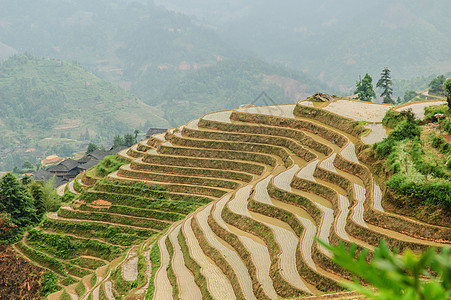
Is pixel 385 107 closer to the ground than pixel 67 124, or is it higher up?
higher up

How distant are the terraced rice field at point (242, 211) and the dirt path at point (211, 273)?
0.18 feet

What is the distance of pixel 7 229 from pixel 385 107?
1296 inches

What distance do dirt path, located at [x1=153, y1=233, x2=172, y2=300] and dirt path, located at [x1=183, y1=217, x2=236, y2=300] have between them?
155 centimetres

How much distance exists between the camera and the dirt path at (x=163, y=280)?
75.7 feet

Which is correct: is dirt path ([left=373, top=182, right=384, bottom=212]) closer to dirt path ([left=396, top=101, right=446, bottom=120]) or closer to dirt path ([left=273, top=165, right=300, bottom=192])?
dirt path ([left=273, top=165, right=300, bottom=192])

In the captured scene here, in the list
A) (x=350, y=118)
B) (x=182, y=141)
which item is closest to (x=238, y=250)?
(x=350, y=118)

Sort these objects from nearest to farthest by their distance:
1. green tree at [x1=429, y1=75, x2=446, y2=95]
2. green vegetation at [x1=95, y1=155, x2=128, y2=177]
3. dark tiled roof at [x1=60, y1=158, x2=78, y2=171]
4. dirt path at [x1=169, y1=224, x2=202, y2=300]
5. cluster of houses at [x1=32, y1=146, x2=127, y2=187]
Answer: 1. dirt path at [x1=169, y1=224, x2=202, y2=300]
2. green vegetation at [x1=95, y1=155, x2=128, y2=177]
3. green tree at [x1=429, y1=75, x2=446, y2=95]
4. cluster of houses at [x1=32, y1=146, x2=127, y2=187]
5. dark tiled roof at [x1=60, y1=158, x2=78, y2=171]

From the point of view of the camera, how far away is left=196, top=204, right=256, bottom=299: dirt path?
2067cm

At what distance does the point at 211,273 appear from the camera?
23172 mm

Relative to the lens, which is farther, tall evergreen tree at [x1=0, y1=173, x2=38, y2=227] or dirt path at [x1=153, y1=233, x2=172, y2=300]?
tall evergreen tree at [x1=0, y1=173, x2=38, y2=227]

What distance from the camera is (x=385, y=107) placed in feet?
139

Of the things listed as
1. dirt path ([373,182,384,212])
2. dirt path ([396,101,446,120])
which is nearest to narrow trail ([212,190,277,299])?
dirt path ([373,182,384,212])

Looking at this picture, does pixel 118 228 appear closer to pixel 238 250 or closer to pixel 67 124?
pixel 238 250

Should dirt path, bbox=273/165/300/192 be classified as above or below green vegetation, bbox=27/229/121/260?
above
